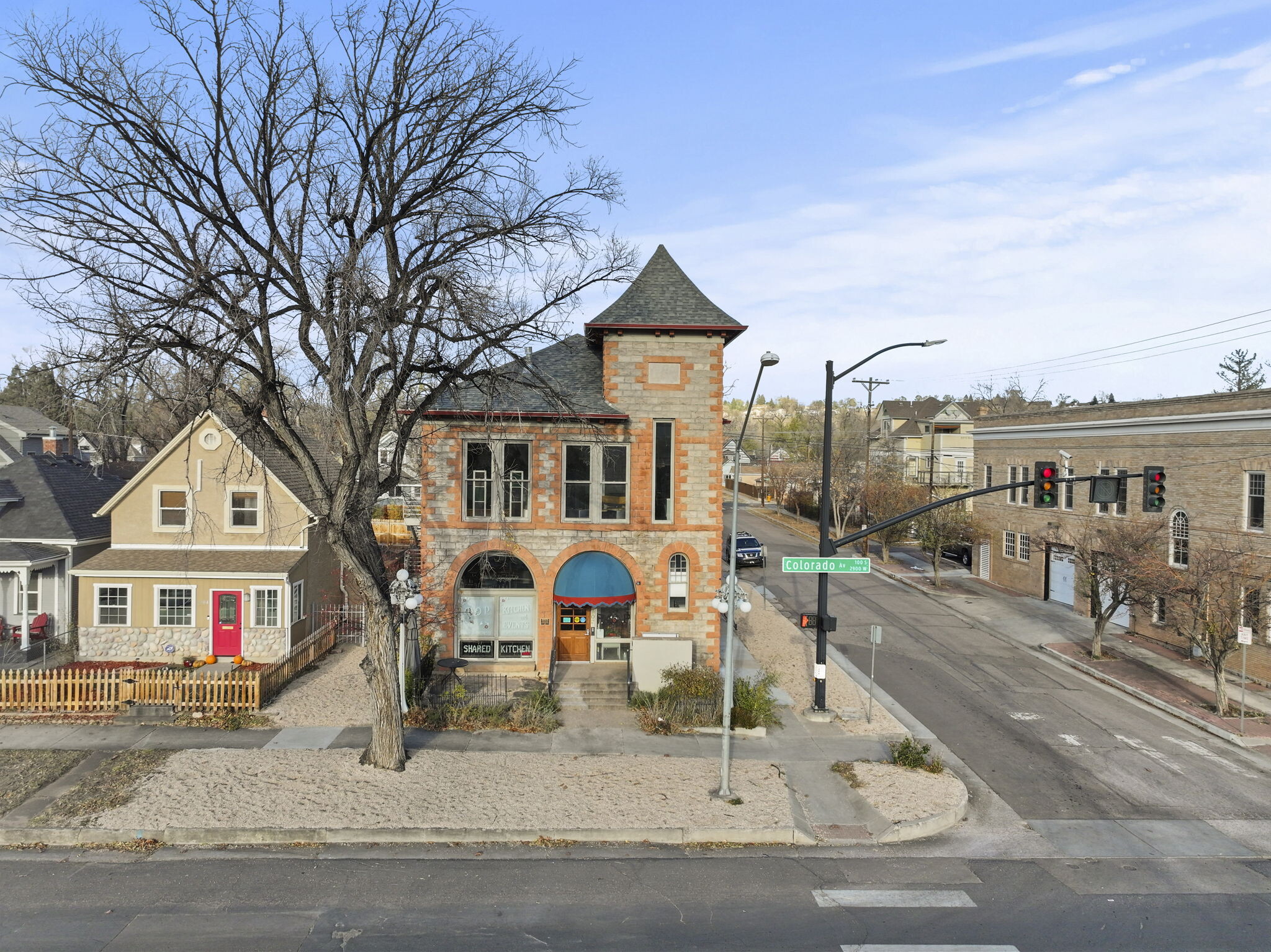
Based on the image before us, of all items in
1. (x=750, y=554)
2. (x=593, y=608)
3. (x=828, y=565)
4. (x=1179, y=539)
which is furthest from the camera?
(x=750, y=554)

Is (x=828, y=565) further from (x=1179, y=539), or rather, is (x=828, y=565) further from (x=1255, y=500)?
(x=1179, y=539)

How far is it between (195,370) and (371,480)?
360 centimetres

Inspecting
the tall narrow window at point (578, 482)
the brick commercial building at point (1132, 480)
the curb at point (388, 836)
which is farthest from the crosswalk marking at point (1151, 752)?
the tall narrow window at point (578, 482)

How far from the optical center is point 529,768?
15.4 metres

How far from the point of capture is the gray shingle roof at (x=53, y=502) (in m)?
23.2

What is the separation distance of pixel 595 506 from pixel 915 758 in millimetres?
10310

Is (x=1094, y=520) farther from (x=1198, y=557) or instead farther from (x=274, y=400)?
(x=274, y=400)

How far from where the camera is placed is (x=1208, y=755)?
17.7 m

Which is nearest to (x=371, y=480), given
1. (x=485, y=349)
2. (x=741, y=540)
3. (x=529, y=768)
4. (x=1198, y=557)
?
(x=485, y=349)

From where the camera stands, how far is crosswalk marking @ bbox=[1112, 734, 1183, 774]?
1692 cm

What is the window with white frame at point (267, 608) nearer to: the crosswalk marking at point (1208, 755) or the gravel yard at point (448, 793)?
the gravel yard at point (448, 793)

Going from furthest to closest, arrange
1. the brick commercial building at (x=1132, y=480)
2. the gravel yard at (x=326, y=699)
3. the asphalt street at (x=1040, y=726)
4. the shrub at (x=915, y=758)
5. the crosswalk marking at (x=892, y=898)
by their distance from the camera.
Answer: the brick commercial building at (x=1132, y=480) < the gravel yard at (x=326, y=699) < the shrub at (x=915, y=758) < the asphalt street at (x=1040, y=726) < the crosswalk marking at (x=892, y=898)

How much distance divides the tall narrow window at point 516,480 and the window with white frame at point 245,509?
25.9 ft

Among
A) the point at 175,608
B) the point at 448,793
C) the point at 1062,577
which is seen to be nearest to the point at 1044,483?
the point at 448,793
